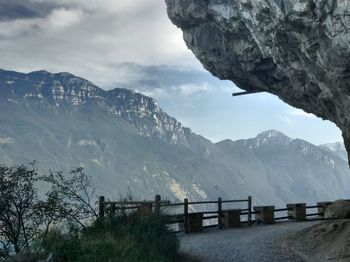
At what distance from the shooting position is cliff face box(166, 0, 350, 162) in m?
18.7

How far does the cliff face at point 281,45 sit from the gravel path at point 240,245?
7725 mm

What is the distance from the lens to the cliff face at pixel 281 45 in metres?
18.7

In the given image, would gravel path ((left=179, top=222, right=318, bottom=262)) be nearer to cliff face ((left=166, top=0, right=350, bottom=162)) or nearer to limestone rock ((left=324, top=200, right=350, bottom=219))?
limestone rock ((left=324, top=200, right=350, bottom=219))

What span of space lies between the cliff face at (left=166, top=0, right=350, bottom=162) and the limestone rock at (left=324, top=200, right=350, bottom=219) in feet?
17.3

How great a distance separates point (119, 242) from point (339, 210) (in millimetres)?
10619

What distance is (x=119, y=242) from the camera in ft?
43.5

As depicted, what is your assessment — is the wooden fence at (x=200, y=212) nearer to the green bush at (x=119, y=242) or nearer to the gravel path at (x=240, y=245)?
the gravel path at (x=240, y=245)

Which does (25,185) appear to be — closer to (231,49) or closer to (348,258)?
(348,258)

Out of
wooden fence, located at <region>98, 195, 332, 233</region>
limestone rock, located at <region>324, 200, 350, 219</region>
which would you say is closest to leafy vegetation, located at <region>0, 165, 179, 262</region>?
wooden fence, located at <region>98, 195, 332, 233</region>

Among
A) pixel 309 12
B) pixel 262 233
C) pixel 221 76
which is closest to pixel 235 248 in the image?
pixel 262 233

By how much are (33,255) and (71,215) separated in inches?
311

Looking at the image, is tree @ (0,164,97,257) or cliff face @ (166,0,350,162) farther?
tree @ (0,164,97,257)

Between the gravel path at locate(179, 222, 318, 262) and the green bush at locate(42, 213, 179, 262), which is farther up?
the green bush at locate(42, 213, 179, 262)

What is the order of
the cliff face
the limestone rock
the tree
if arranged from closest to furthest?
the cliff face
the limestone rock
the tree
